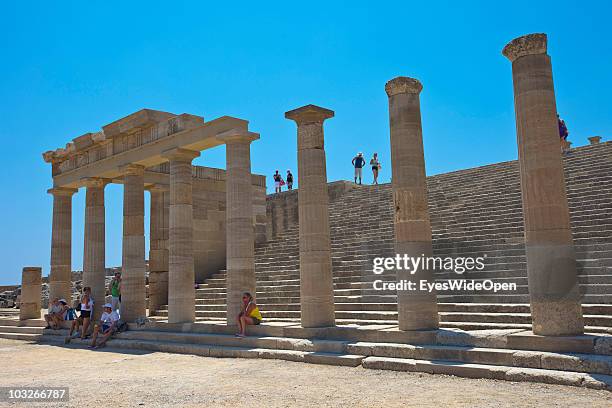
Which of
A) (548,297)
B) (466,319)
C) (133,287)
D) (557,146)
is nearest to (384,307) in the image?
(466,319)

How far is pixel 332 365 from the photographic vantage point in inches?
406

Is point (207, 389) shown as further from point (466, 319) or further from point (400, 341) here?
point (466, 319)

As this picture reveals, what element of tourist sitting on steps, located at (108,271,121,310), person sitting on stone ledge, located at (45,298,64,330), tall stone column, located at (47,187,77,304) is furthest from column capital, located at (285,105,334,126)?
tall stone column, located at (47,187,77,304)

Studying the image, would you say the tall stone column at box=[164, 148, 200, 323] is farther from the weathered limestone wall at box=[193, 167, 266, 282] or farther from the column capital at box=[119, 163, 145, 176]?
the weathered limestone wall at box=[193, 167, 266, 282]

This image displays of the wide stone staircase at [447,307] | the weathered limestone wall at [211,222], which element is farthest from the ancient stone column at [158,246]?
the wide stone staircase at [447,307]

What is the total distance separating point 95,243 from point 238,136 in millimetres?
7570

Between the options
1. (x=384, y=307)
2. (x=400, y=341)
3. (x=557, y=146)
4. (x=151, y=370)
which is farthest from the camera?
(x=384, y=307)

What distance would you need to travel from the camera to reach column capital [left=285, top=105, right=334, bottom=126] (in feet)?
41.6

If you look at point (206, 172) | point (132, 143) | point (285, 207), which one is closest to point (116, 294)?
point (132, 143)

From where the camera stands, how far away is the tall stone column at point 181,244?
51.1ft

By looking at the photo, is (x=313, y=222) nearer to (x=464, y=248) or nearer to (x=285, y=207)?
(x=464, y=248)

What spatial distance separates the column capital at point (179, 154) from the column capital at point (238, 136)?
1.77 meters

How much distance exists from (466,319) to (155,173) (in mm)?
13576

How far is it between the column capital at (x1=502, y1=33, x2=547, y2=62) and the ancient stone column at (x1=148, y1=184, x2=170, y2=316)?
14773 mm
